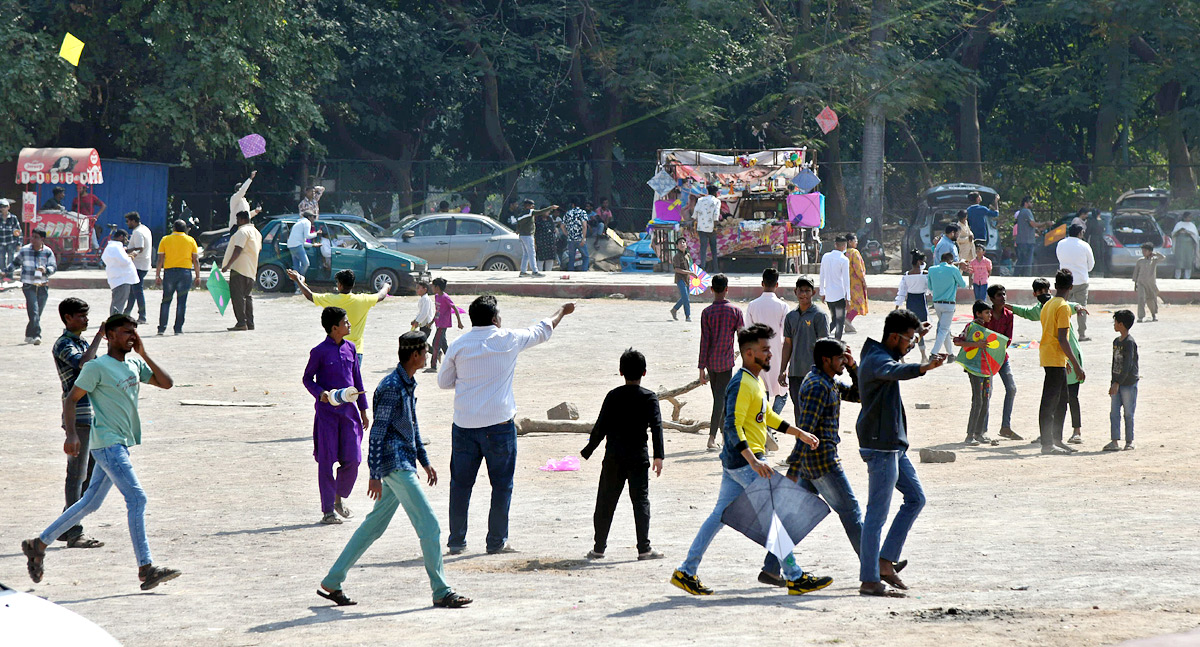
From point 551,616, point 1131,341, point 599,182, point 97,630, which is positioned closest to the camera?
point 97,630

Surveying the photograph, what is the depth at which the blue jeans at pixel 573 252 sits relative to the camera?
3142 centimetres

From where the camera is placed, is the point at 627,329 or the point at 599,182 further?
the point at 599,182

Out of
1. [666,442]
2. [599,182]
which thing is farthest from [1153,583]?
[599,182]

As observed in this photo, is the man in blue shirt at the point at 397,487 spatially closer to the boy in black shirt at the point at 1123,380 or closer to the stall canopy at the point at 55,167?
A: the boy in black shirt at the point at 1123,380

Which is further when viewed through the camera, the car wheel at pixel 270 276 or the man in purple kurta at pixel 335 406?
the car wheel at pixel 270 276

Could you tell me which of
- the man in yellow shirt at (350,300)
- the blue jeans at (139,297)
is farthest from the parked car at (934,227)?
the man in yellow shirt at (350,300)

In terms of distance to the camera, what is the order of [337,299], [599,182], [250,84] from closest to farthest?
[337,299] → [250,84] → [599,182]

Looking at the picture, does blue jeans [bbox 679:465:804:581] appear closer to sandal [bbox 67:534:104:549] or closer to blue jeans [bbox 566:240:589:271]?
sandal [bbox 67:534:104:549]

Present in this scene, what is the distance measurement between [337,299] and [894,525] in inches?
223

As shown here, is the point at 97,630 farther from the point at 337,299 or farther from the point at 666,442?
the point at 666,442

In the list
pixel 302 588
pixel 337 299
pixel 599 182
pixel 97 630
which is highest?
pixel 599 182

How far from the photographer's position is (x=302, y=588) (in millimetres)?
7453

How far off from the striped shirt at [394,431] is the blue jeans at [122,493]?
4.27 ft

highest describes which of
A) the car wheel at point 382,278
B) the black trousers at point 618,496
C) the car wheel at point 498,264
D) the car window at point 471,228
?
the car window at point 471,228
